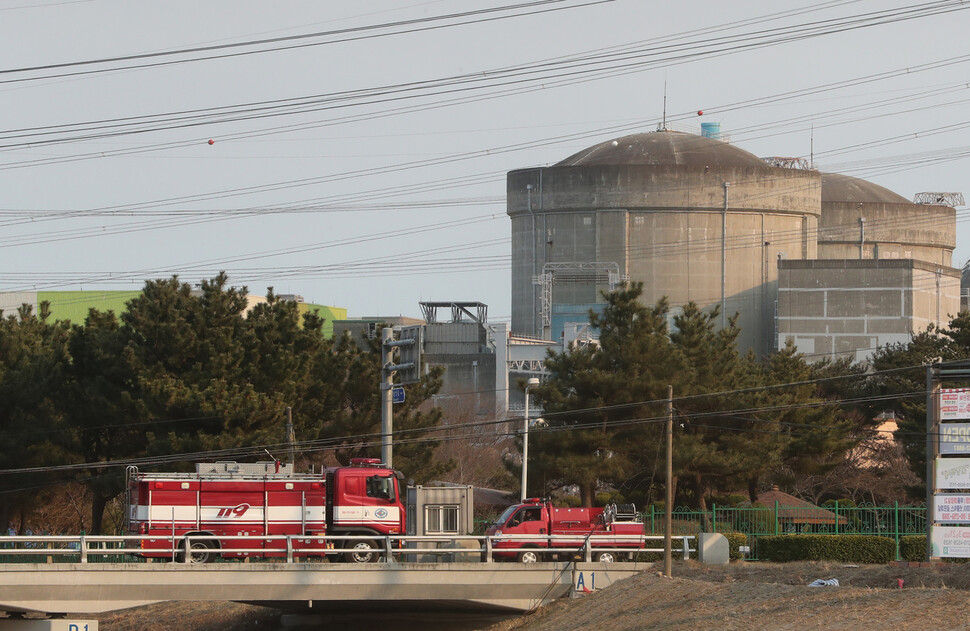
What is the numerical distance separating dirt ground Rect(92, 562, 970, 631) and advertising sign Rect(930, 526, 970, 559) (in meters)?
0.45

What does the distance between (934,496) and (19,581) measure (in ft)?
71.5

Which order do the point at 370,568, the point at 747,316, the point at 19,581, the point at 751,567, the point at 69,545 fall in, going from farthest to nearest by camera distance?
1. the point at 747,316
2. the point at 69,545
3. the point at 751,567
4. the point at 370,568
5. the point at 19,581

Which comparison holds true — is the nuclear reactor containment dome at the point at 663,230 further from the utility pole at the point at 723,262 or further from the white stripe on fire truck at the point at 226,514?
the white stripe on fire truck at the point at 226,514

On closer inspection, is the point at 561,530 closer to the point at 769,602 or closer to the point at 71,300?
the point at 769,602

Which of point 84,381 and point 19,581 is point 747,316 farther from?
point 19,581

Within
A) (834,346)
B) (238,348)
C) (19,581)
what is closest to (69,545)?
(238,348)

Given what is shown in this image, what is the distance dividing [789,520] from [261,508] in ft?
76.5

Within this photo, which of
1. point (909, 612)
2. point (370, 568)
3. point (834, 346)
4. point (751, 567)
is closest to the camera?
point (909, 612)

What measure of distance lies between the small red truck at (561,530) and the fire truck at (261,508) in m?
3.26

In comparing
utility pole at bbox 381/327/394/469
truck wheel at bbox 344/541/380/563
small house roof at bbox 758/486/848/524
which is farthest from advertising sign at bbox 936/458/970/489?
small house roof at bbox 758/486/848/524

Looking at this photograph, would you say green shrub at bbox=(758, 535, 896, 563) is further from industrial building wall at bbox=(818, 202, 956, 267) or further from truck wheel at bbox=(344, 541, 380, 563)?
industrial building wall at bbox=(818, 202, 956, 267)

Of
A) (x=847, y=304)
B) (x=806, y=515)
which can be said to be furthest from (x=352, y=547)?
(x=847, y=304)

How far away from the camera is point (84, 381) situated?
50.1 meters

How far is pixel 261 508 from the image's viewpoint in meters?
37.5
